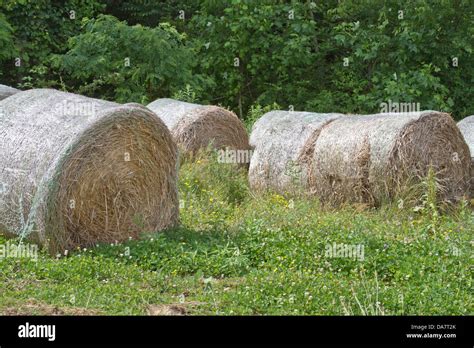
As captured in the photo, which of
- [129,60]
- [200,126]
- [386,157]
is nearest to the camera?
[386,157]

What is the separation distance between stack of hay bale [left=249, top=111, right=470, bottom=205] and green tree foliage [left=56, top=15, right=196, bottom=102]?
7.40 metres

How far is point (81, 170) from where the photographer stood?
9219 millimetres

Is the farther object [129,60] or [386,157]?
[129,60]

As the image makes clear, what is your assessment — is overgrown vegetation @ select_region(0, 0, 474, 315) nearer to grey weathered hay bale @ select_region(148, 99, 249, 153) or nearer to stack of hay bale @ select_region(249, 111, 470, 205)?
stack of hay bale @ select_region(249, 111, 470, 205)

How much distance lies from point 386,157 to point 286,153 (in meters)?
2.03

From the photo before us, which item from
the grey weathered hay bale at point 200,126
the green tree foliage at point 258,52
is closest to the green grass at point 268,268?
the grey weathered hay bale at point 200,126

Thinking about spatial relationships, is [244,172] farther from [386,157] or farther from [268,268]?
[268,268]

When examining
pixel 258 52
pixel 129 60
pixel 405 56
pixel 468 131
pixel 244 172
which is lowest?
pixel 244 172

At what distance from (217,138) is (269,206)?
429 cm

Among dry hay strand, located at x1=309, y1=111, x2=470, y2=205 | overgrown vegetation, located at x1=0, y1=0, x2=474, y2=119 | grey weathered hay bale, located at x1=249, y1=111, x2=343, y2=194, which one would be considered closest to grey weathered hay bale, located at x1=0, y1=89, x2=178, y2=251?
dry hay strand, located at x1=309, y1=111, x2=470, y2=205

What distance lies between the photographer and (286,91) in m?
23.3

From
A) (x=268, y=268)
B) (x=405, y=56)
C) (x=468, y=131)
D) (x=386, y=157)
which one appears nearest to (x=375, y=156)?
(x=386, y=157)
